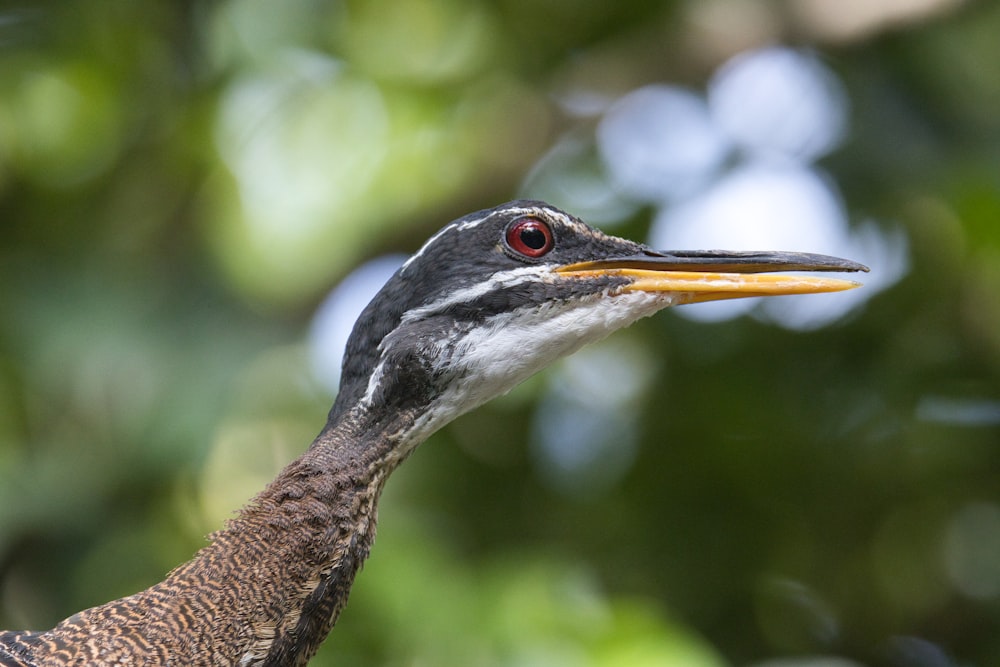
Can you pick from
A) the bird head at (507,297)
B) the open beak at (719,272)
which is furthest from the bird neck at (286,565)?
the open beak at (719,272)

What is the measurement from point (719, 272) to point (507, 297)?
0.66 metres

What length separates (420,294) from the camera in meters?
3.41

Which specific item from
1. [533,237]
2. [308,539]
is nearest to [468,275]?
[533,237]

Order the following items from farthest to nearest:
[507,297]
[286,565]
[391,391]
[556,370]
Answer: [556,370], [507,297], [391,391], [286,565]

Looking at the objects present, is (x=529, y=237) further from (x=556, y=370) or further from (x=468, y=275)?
(x=556, y=370)

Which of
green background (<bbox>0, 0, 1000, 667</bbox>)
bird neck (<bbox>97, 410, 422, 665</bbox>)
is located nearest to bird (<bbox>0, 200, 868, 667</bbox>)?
bird neck (<bbox>97, 410, 422, 665</bbox>)

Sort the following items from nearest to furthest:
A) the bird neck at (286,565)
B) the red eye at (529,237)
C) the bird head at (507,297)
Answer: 1. the bird neck at (286,565)
2. the bird head at (507,297)
3. the red eye at (529,237)

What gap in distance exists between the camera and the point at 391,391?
3.28 m

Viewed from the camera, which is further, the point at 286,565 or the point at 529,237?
the point at 529,237

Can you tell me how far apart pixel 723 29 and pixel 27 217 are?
4.24 m

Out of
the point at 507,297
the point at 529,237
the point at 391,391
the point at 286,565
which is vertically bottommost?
the point at 286,565

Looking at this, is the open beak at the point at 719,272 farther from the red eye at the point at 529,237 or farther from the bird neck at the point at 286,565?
the bird neck at the point at 286,565

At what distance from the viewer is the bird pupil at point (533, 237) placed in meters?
3.49

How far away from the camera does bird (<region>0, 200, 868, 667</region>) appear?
286cm
